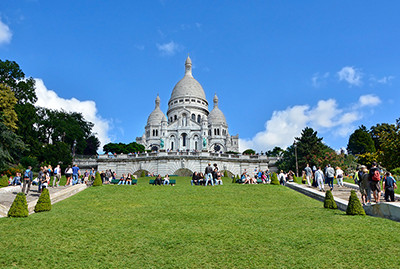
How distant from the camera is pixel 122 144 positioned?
78.6m

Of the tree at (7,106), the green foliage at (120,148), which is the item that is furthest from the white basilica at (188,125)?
the tree at (7,106)

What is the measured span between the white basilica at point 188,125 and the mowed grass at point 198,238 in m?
68.1

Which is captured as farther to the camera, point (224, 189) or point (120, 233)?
point (224, 189)

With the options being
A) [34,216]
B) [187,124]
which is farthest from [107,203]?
[187,124]

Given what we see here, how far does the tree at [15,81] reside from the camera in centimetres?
4466

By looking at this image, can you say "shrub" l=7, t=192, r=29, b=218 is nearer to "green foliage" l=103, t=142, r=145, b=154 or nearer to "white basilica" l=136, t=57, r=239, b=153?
"green foliage" l=103, t=142, r=145, b=154

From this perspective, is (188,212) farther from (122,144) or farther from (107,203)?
(122,144)

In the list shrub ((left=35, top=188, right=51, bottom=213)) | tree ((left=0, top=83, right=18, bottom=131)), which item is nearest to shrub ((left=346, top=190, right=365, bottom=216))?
shrub ((left=35, top=188, right=51, bottom=213))

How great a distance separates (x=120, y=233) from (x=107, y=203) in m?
5.91

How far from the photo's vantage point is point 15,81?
46.1 m

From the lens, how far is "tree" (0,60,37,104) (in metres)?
44.7

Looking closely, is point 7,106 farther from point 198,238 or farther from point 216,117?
point 216,117

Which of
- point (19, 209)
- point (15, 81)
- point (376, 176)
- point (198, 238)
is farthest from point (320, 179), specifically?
point (15, 81)

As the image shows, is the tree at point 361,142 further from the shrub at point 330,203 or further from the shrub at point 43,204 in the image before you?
the shrub at point 43,204
